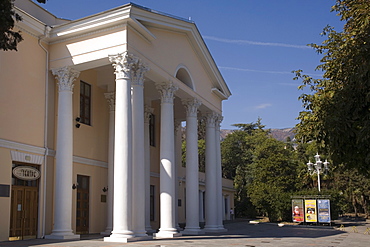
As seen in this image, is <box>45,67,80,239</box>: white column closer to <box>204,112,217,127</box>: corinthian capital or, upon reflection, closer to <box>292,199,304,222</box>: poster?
<box>204,112,217,127</box>: corinthian capital

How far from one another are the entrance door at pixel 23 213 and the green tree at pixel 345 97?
→ 388 inches

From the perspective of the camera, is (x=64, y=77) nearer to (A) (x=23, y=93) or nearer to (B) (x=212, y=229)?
(A) (x=23, y=93)

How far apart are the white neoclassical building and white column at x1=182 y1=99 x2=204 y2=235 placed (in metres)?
0.07

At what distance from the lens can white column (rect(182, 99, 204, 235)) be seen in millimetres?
20203

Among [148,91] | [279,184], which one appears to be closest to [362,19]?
[148,91]

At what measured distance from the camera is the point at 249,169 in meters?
56.8

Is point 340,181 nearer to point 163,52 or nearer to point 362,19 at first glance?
point 163,52

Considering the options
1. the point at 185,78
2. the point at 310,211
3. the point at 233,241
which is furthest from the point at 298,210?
the point at 233,241

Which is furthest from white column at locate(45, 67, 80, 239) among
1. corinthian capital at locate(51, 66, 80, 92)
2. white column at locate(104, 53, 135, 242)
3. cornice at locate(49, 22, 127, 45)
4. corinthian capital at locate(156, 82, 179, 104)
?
corinthian capital at locate(156, 82, 179, 104)

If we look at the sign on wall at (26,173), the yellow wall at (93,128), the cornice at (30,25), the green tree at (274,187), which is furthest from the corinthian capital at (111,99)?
the green tree at (274,187)

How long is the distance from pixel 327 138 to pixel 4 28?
8.07 metres

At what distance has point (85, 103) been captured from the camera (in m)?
19.4

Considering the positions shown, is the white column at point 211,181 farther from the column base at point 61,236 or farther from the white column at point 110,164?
the column base at point 61,236

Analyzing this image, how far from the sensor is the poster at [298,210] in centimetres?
3101
